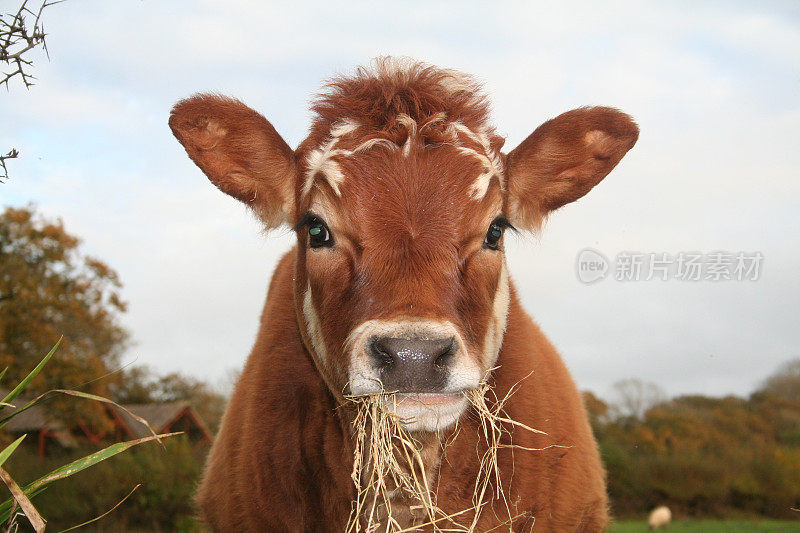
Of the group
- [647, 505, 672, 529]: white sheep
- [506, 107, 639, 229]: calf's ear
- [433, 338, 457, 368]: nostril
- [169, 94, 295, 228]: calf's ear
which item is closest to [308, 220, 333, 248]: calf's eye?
[169, 94, 295, 228]: calf's ear

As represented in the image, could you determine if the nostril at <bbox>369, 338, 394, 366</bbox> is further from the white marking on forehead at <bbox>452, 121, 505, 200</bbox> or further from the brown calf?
the white marking on forehead at <bbox>452, 121, 505, 200</bbox>

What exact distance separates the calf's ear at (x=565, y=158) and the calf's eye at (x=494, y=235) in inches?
16.9

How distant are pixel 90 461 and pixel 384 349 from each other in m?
1.16

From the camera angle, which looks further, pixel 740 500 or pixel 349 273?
pixel 740 500

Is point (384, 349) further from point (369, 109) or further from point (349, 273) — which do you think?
point (369, 109)

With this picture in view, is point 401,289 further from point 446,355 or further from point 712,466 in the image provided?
point 712,466

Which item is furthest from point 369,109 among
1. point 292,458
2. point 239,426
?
point 239,426

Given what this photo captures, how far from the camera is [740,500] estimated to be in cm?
3609

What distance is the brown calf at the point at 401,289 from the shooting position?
2887 millimetres

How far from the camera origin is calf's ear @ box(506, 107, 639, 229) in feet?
12.7

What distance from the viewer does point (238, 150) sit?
3.87m

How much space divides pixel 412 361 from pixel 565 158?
200cm

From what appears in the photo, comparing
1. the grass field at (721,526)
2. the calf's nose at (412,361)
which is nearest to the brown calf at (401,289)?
the calf's nose at (412,361)

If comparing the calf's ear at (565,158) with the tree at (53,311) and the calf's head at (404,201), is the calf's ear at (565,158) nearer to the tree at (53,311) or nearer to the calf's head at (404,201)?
the calf's head at (404,201)
